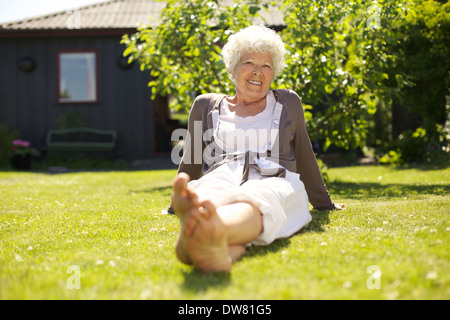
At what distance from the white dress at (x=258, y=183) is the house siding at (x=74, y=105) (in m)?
9.30

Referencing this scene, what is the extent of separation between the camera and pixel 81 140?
40.9 ft

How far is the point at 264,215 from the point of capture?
2807 millimetres

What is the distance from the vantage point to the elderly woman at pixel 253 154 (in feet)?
8.98

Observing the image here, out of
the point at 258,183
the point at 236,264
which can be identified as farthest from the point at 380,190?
the point at 236,264

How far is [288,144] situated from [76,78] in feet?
35.4

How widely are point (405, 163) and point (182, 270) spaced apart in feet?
26.4

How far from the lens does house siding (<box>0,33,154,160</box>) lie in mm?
12727

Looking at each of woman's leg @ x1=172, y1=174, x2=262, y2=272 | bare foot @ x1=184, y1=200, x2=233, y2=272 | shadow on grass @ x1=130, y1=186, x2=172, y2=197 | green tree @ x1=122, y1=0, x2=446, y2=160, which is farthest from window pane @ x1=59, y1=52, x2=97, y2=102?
bare foot @ x1=184, y1=200, x2=233, y2=272

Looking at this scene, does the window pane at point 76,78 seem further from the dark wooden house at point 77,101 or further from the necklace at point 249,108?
the necklace at point 249,108

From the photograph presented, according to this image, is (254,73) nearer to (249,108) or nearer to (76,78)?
(249,108)

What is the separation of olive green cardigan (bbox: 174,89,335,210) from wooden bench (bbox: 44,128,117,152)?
878 centimetres

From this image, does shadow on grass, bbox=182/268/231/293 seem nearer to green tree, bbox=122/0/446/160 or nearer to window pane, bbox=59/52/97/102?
green tree, bbox=122/0/446/160

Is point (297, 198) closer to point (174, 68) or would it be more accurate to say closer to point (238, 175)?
point (238, 175)
